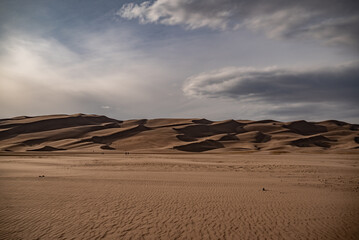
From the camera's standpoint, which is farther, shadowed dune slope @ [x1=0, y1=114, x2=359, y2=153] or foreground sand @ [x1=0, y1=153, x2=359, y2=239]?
shadowed dune slope @ [x1=0, y1=114, x2=359, y2=153]

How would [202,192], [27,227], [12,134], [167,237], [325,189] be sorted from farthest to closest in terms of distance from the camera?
[12,134]
[325,189]
[202,192]
[27,227]
[167,237]

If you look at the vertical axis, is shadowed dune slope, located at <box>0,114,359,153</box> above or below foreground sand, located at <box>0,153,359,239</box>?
above

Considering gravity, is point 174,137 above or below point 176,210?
above

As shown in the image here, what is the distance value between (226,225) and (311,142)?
60.8m

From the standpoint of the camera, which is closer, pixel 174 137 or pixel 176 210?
pixel 176 210

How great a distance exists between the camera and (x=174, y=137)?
62156 mm

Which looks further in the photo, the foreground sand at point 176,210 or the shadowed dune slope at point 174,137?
the shadowed dune slope at point 174,137

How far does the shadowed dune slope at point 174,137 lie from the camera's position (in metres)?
52.6

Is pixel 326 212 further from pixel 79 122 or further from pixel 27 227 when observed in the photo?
pixel 79 122

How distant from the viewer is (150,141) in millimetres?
58094

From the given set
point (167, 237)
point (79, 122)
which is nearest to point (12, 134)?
point (79, 122)

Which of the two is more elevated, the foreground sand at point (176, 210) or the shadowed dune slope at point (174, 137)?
the shadowed dune slope at point (174, 137)

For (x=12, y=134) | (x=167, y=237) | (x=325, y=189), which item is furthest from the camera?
(x=12, y=134)

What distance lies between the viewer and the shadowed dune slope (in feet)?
173
